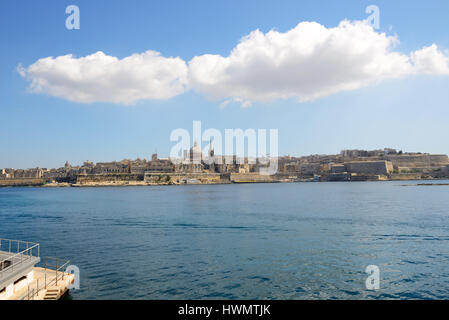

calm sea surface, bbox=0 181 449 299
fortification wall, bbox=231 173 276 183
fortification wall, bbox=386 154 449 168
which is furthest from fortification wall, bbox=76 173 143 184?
calm sea surface, bbox=0 181 449 299

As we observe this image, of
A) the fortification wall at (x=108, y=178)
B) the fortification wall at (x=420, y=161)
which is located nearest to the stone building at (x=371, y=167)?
the fortification wall at (x=420, y=161)

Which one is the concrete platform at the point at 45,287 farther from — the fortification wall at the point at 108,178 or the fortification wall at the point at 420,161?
the fortification wall at the point at 420,161

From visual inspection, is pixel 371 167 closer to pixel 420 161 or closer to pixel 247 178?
pixel 420 161

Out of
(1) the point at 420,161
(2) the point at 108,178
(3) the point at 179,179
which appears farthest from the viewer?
(3) the point at 179,179

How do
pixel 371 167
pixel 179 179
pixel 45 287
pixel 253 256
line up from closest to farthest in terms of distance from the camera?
pixel 45 287, pixel 253 256, pixel 371 167, pixel 179 179

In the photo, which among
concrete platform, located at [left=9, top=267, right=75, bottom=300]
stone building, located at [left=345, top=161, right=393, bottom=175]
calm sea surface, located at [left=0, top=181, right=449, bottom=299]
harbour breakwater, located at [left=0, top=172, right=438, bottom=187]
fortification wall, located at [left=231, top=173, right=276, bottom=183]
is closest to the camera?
concrete platform, located at [left=9, top=267, right=75, bottom=300]

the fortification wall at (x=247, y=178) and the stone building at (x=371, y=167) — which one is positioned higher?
the stone building at (x=371, y=167)

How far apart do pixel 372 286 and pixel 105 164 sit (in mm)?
152234

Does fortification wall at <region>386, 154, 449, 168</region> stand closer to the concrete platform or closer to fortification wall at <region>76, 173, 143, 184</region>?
fortification wall at <region>76, 173, 143, 184</region>

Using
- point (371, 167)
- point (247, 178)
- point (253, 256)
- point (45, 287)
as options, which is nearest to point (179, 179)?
point (247, 178)

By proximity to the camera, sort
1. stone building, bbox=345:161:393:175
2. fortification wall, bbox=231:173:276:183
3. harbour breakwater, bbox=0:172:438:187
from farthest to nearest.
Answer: fortification wall, bbox=231:173:276:183 → harbour breakwater, bbox=0:172:438:187 → stone building, bbox=345:161:393:175

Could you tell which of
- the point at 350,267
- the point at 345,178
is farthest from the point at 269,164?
the point at 350,267

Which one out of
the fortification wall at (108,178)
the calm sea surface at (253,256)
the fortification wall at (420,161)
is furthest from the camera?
the fortification wall at (108,178)

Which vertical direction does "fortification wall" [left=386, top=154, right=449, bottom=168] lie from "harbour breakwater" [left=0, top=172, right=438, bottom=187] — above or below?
above
